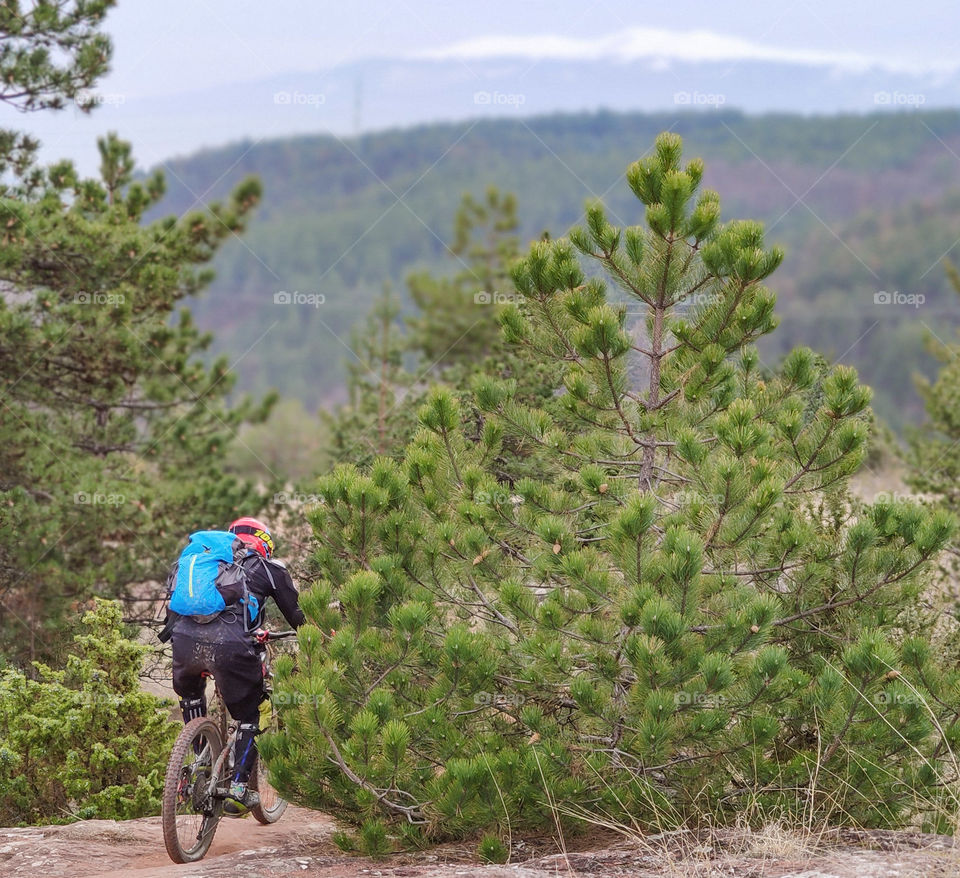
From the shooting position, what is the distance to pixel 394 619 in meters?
5.85

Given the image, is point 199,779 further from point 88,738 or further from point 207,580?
point 88,738

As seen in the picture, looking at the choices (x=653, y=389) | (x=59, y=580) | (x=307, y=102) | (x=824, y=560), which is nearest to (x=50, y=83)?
(x=307, y=102)

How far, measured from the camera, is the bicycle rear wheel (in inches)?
231

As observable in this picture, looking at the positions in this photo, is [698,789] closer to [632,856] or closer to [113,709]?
[632,856]

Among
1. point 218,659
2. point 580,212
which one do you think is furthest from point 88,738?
point 580,212

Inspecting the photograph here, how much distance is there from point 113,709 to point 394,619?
2.33 metres

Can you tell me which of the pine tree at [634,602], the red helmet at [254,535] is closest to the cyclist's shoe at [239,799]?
the pine tree at [634,602]

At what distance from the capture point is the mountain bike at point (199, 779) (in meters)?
5.88

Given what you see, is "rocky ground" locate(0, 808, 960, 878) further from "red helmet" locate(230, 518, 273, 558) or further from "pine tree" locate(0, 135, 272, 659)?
"pine tree" locate(0, 135, 272, 659)

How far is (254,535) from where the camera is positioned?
6469mm

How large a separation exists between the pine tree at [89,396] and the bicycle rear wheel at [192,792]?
4199mm

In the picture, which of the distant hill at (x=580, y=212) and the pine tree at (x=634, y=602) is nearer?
the pine tree at (x=634, y=602)

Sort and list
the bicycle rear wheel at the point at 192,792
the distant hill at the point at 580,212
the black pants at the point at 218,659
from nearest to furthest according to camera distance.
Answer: the bicycle rear wheel at the point at 192,792 < the black pants at the point at 218,659 < the distant hill at the point at 580,212

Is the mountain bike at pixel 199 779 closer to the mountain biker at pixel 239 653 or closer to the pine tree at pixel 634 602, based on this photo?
the mountain biker at pixel 239 653
